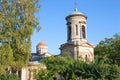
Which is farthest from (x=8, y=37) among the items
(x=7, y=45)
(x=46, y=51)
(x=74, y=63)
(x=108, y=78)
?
(x=46, y=51)

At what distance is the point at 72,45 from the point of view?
119 feet

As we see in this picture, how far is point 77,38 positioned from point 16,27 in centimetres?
1107

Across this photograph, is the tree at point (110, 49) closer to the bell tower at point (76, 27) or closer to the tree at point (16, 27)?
the bell tower at point (76, 27)

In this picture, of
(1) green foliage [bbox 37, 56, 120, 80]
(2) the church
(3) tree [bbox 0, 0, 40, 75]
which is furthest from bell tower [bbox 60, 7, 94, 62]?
(3) tree [bbox 0, 0, 40, 75]

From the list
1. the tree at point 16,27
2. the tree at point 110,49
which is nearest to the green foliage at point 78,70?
the tree at point 16,27

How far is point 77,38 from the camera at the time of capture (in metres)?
35.9

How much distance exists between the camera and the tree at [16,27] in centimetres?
→ 2556

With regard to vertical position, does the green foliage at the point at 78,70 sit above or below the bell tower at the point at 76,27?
below

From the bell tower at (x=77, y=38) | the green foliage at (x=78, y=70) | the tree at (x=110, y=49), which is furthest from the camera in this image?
the tree at (x=110, y=49)

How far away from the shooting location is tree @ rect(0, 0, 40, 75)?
83.9 feet

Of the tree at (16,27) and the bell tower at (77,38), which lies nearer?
the tree at (16,27)

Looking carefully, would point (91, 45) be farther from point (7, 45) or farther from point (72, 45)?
point (7, 45)

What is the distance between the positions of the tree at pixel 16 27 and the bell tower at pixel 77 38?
9.40 meters

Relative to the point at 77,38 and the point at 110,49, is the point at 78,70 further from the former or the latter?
the point at 110,49
